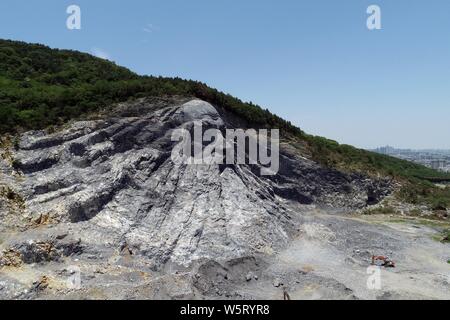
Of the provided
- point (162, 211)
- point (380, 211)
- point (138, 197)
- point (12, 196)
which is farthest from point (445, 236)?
point (12, 196)

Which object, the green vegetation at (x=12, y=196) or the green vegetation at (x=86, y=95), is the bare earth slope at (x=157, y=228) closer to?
the green vegetation at (x=12, y=196)

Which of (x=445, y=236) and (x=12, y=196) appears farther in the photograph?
(x=445, y=236)

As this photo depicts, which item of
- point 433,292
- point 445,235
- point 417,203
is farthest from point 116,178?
point 417,203

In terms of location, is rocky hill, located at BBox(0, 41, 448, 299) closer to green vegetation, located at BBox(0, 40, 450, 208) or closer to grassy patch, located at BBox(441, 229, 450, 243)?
green vegetation, located at BBox(0, 40, 450, 208)

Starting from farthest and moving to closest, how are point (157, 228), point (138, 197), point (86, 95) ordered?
point (86, 95) < point (138, 197) < point (157, 228)

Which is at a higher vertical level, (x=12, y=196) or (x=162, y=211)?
(x=12, y=196)

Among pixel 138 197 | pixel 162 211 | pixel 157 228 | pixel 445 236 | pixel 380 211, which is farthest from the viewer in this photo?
pixel 380 211

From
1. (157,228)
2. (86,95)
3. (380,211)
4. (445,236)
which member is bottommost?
(445,236)

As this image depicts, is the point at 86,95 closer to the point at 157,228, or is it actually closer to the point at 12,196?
the point at 12,196
